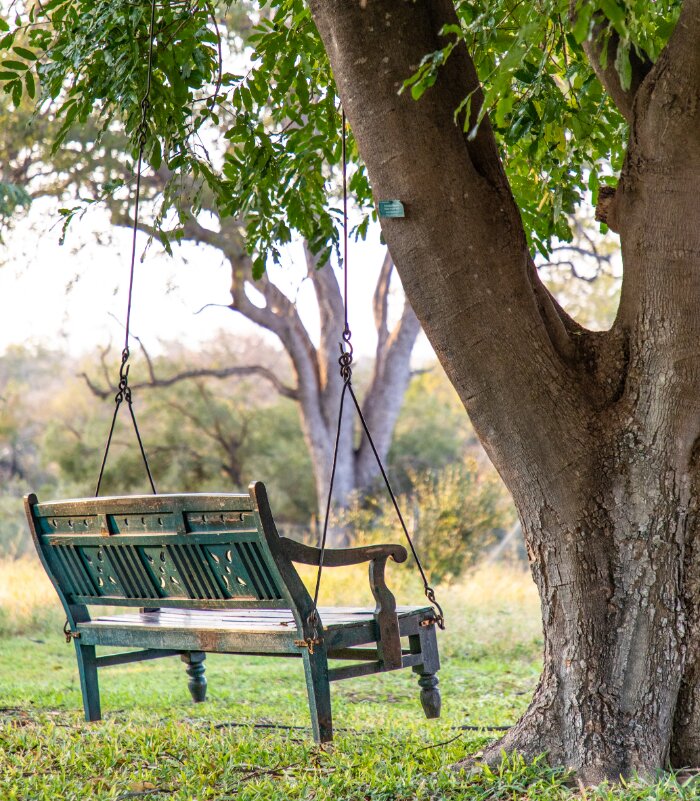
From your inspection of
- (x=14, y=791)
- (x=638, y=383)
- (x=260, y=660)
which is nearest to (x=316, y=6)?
(x=638, y=383)

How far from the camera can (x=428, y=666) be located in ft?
14.1

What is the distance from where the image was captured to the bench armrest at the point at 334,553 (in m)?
3.75

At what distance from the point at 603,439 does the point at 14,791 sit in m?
2.70

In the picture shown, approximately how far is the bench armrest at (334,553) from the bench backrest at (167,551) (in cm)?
5

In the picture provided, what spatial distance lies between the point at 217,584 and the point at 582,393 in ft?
5.64

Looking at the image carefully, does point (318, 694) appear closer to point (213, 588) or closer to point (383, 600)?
point (383, 600)

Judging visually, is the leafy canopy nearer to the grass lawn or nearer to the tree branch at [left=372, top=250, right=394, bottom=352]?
the grass lawn

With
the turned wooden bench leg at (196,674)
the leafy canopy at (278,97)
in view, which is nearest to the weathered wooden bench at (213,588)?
the turned wooden bench leg at (196,674)

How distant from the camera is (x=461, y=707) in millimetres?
6242

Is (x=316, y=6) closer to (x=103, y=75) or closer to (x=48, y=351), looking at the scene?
(x=103, y=75)

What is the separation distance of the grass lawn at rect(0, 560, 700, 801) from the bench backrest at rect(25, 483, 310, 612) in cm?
70

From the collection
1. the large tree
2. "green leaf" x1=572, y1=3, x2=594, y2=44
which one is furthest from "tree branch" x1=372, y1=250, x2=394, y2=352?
"green leaf" x1=572, y1=3, x2=594, y2=44

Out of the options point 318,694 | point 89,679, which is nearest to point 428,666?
point 318,694

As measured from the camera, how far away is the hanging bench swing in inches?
147
